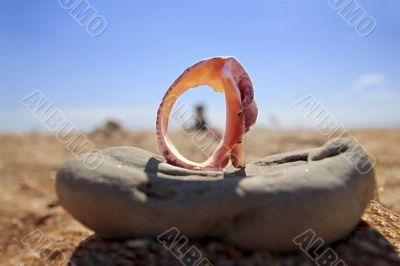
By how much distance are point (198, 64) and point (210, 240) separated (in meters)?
1.94

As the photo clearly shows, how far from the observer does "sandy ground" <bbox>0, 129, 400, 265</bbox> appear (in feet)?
15.1

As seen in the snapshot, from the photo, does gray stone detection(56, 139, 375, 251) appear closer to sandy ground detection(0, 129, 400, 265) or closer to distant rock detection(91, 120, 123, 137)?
sandy ground detection(0, 129, 400, 265)

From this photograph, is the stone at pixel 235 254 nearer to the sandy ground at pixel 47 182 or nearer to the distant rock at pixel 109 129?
the sandy ground at pixel 47 182

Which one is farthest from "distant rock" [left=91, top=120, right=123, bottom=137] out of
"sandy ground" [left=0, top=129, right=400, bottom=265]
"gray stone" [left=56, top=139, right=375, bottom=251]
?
"gray stone" [left=56, top=139, right=375, bottom=251]

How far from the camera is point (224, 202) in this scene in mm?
3266

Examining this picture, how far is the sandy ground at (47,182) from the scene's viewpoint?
461cm

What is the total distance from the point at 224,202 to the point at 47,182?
5336mm

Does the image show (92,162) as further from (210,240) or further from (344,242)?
(344,242)

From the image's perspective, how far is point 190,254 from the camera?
3.36 meters

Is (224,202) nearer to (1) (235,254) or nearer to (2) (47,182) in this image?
(1) (235,254)

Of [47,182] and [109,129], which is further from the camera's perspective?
[109,129]

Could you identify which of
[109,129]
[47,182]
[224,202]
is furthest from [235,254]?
[109,129]

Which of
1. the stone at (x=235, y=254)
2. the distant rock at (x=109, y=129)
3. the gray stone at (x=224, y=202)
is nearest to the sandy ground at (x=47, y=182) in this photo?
the distant rock at (x=109, y=129)

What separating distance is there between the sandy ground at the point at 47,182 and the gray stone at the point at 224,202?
1004 mm
